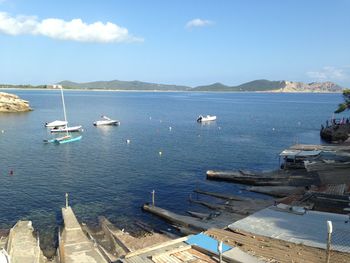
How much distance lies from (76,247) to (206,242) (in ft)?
47.9

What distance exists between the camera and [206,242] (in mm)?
24203

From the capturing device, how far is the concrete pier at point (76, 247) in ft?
102

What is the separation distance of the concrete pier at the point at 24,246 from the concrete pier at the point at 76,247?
209 cm

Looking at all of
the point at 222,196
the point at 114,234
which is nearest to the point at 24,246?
the point at 114,234

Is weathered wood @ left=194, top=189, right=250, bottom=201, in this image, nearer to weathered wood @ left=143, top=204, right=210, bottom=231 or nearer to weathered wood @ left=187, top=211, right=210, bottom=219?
weathered wood @ left=187, top=211, right=210, bottom=219

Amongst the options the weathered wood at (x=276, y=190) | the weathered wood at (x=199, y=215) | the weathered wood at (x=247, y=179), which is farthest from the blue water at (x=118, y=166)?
the weathered wood at (x=276, y=190)

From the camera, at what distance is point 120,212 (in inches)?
1815

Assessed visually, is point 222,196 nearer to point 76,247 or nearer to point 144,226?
point 144,226

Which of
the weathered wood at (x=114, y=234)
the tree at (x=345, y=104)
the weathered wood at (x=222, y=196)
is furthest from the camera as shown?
the tree at (x=345, y=104)

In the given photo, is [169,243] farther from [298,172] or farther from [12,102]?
[12,102]

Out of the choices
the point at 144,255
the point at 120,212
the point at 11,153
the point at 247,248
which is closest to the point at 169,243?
the point at 144,255

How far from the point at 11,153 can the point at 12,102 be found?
4056 inches

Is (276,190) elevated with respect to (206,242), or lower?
lower

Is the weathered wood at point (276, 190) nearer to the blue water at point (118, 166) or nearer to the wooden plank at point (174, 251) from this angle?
the blue water at point (118, 166)
